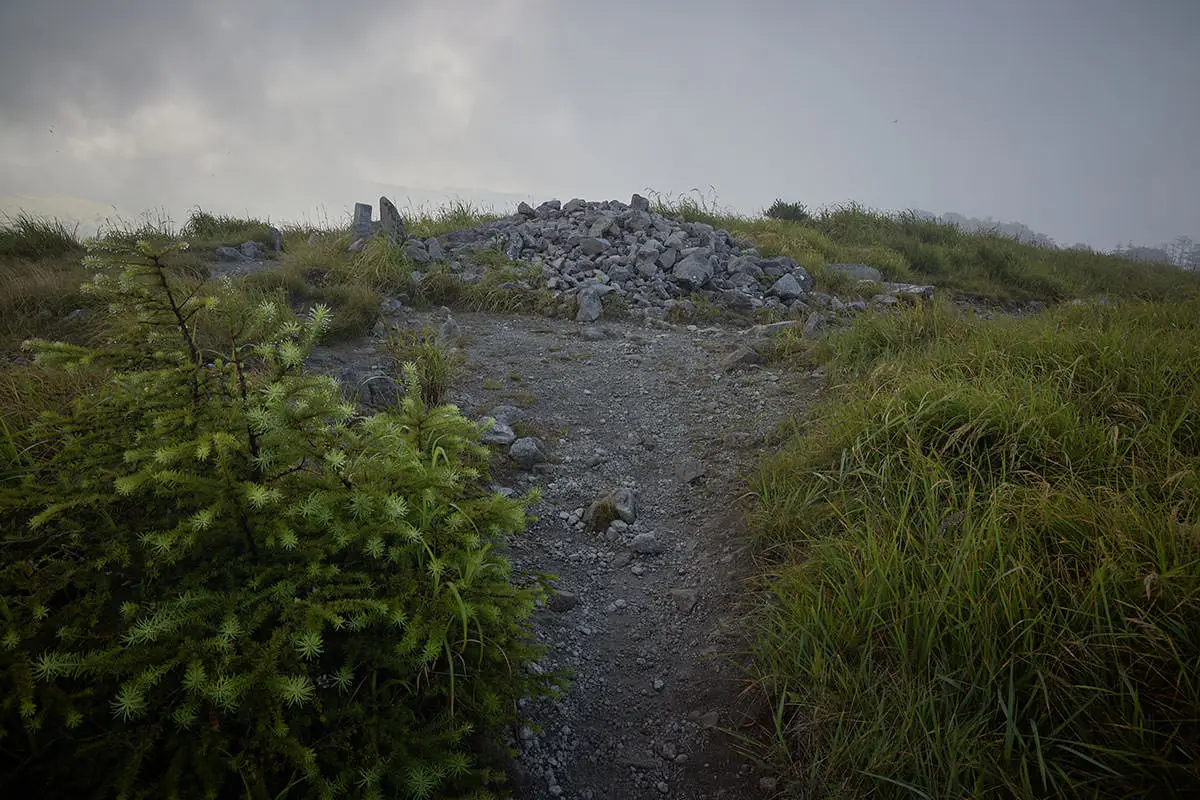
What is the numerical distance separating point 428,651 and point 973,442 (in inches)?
105

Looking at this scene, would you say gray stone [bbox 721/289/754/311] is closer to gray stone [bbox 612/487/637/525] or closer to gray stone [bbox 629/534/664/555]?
gray stone [bbox 612/487/637/525]

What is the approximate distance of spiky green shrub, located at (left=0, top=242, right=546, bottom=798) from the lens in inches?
52.0

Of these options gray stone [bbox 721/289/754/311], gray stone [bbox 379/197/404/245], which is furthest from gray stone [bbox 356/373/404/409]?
gray stone [bbox 379/197/404/245]

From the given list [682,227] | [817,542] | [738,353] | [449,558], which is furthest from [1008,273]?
[449,558]

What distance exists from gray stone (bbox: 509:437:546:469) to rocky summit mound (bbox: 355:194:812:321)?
3546mm

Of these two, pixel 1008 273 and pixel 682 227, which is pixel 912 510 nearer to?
pixel 682 227

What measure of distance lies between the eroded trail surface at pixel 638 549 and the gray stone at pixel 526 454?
0.08 m

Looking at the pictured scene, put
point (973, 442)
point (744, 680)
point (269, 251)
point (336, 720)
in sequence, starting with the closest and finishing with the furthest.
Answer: point (336, 720) < point (744, 680) < point (973, 442) < point (269, 251)

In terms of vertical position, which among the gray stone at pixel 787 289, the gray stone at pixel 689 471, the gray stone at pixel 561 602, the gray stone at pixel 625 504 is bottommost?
the gray stone at pixel 561 602

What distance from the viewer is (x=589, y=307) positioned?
7477mm

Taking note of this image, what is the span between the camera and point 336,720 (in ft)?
5.10

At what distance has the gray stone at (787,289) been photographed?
8.39 meters

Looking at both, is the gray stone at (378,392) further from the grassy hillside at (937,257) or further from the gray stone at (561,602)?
the grassy hillside at (937,257)

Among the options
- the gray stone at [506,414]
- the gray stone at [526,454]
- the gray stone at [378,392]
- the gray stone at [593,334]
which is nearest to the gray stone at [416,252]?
the gray stone at [593,334]
